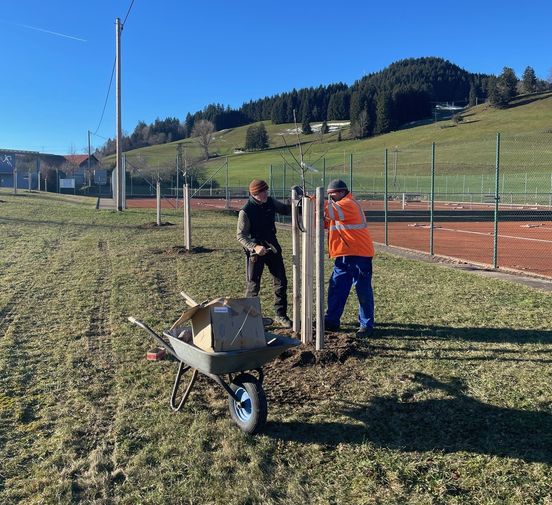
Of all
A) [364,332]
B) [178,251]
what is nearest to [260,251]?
[364,332]

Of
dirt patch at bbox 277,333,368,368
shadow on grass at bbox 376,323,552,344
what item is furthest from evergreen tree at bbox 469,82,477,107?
dirt patch at bbox 277,333,368,368

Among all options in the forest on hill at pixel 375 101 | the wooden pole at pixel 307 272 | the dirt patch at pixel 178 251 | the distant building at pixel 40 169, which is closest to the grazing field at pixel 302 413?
the wooden pole at pixel 307 272

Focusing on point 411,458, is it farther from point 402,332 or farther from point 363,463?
point 402,332

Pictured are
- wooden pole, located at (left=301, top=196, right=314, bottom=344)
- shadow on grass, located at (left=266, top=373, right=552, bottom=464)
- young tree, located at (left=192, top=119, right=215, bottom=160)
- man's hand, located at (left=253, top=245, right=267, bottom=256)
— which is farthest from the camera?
young tree, located at (left=192, top=119, right=215, bottom=160)

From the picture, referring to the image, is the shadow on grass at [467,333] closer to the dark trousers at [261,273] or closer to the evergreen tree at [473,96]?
the dark trousers at [261,273]

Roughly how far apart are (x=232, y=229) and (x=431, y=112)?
426 feet

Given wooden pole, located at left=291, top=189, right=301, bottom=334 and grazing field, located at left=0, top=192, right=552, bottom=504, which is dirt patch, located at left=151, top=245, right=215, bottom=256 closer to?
grazing field, located at left=0, top=192, right=552, bottom=504

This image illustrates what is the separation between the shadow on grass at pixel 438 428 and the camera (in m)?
3.82

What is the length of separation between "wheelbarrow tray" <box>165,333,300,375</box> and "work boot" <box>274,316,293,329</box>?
238cm

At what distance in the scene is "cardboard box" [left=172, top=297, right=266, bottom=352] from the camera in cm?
416

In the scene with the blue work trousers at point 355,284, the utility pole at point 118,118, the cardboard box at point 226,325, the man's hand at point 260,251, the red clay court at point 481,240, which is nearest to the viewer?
the cardboard box at point 226,325

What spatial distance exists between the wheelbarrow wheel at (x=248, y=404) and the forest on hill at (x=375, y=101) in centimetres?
9217

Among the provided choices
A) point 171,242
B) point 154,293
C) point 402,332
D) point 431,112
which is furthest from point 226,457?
point 431,112

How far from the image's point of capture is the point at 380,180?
2302 inches
